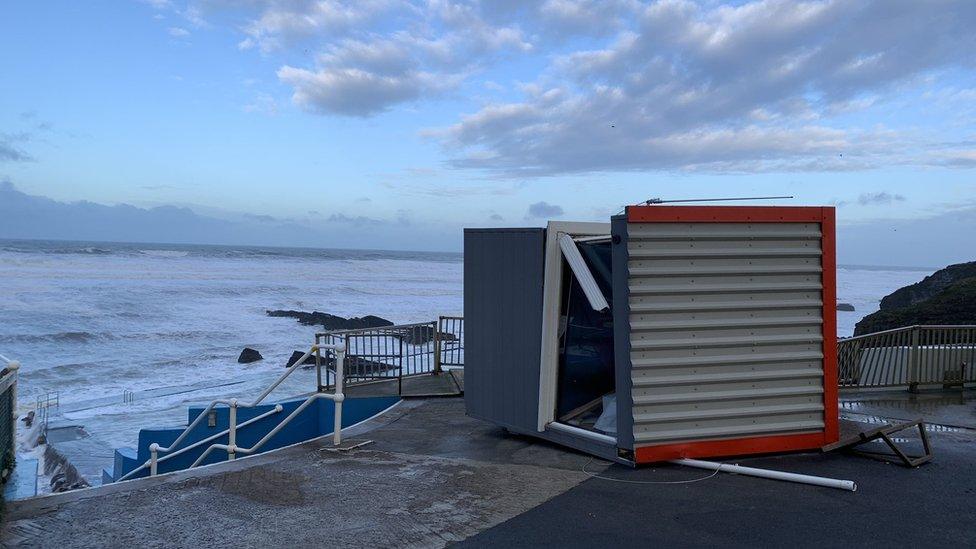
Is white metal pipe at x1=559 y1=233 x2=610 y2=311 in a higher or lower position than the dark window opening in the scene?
higher

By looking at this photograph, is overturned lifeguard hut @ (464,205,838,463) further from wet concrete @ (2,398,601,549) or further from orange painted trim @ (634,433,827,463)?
wet concrete @ (2,398,601,549)

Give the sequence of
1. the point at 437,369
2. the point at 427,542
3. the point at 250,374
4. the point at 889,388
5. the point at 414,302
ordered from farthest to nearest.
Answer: the point at 414,302 → the point at 250,374 → the point at 437,369 → the point at 889,388 → the point at 427,542

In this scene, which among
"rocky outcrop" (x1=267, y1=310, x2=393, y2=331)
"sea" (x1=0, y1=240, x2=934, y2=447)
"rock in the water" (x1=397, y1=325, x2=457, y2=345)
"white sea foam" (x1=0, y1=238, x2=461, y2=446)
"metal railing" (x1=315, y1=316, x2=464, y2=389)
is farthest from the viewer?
"rocky outcrop" (x1=267, y1=310, x2=393, y2=331)

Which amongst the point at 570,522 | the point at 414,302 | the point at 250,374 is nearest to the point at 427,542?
the point at 570,522

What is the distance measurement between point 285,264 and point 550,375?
8369 cm

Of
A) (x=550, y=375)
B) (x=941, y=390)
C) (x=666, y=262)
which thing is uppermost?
(x=666, y=262)

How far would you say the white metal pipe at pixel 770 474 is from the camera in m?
6.70

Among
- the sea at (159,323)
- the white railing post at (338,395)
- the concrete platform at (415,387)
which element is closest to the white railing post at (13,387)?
the white railing post at (338,395)

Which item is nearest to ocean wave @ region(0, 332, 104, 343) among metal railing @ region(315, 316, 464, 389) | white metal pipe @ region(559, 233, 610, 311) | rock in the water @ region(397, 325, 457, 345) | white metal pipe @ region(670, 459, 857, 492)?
metal railing @ region(315, 316, 464, 389)

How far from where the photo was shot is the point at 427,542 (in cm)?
557

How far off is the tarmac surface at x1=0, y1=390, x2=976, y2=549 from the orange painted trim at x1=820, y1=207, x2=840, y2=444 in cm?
63

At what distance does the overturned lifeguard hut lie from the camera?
7.31 metres

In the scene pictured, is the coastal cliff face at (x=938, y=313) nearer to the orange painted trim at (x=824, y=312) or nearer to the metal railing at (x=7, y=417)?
the orange painted trim at (x=824, y=312)

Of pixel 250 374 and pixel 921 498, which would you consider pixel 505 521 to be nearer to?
pixel 921 498
